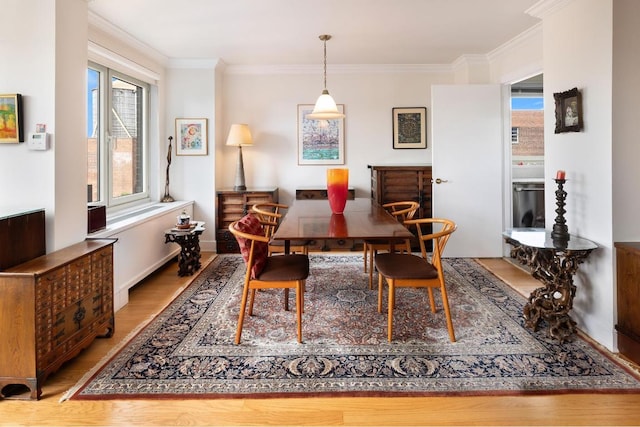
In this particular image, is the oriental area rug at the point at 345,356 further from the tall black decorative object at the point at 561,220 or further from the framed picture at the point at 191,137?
the framed picture at the point at 191,137

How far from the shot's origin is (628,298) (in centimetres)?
226

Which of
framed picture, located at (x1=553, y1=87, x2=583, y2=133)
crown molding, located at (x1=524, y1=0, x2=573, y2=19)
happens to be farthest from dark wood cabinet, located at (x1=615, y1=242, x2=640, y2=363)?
crown molding, located at (x1=524, y1=0, x2=573, y2=19)

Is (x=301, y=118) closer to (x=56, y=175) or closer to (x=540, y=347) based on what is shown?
(x=56, y=175)

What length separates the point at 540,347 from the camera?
2389 mm

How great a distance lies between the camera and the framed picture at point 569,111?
2590 millimetres

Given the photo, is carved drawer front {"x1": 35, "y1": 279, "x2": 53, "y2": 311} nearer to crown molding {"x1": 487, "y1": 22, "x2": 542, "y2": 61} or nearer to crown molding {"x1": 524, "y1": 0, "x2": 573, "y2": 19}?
crown molding {"x1": 524, "y1": 0, "x2": 573, "y2": 19}

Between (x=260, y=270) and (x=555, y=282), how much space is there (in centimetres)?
186

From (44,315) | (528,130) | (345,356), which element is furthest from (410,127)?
(44,315)

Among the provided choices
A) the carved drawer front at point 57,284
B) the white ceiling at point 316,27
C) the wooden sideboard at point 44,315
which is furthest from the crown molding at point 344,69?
the carved drawer front at point 57,284

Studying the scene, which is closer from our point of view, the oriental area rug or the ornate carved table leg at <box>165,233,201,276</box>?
the oriental area rug

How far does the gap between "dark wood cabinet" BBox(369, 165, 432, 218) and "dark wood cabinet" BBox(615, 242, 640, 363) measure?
2624 millimetres

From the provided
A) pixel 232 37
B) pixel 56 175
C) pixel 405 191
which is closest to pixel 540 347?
pixel 405 191

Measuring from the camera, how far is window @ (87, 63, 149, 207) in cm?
371

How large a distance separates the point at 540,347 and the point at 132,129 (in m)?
4.37
